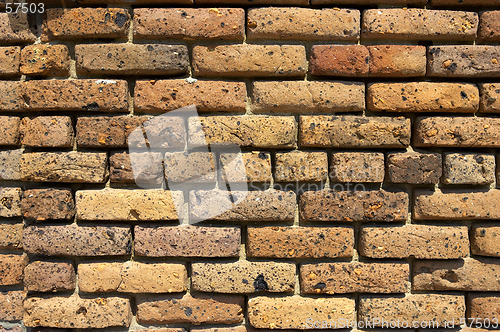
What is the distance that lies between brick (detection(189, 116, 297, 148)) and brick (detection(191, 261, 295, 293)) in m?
0.47

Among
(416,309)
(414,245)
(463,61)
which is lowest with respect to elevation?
(416,309)

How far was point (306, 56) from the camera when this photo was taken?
45.6 inches

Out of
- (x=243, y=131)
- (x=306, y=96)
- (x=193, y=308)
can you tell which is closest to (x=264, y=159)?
(x=243, y=131)

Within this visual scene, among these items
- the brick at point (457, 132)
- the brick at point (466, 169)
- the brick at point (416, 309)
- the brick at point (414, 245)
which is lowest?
the brick at point (416, 309)

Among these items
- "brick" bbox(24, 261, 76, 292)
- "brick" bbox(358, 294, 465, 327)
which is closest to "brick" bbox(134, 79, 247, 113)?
"brick" bbox(24, 261, 76, 292)

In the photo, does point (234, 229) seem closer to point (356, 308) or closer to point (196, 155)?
point (196, 155)

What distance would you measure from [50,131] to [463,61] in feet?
5.20

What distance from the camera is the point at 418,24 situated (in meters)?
1.14

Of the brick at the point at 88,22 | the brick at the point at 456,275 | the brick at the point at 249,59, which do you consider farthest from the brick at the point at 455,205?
the brick at the point at 88,22

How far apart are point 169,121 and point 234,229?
1.56 ft

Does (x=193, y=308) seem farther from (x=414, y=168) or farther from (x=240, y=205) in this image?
(x=414, y=168)

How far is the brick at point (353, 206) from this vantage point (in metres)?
1.15

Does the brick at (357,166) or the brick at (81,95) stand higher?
the brick at (81,95)

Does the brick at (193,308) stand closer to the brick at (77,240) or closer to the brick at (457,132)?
the brick at (77,240)
